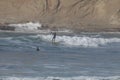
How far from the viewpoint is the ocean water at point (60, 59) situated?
17811 millimetres

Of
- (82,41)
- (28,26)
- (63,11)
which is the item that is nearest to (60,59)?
(82,41)

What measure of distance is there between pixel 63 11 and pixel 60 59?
125ft

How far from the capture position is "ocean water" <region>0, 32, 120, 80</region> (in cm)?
1781

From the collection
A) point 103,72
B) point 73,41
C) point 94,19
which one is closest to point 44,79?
point 103,72

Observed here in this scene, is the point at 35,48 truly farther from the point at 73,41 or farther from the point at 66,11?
the point at 66,11

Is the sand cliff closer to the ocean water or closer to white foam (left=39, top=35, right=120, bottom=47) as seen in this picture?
white foam (left=39, top=35, right=120, bottom=47)

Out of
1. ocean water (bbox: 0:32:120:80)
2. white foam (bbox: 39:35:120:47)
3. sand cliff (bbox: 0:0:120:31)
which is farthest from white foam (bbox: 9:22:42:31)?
ocean water (bbox: 0:32:120:80)

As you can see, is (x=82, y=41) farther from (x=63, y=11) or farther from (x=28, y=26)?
(x=63, y=11)

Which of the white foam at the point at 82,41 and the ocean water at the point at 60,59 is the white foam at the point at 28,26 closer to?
the white foam at the point at 82,41

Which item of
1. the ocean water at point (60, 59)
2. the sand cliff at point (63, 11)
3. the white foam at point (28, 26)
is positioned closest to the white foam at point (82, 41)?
the ocean water at point (60, 59)

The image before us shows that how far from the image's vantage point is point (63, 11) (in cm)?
6053

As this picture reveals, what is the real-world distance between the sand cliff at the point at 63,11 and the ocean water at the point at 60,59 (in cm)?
2391

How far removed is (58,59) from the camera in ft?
74.4

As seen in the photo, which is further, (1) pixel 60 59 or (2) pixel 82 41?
(2) pixel 82 41
